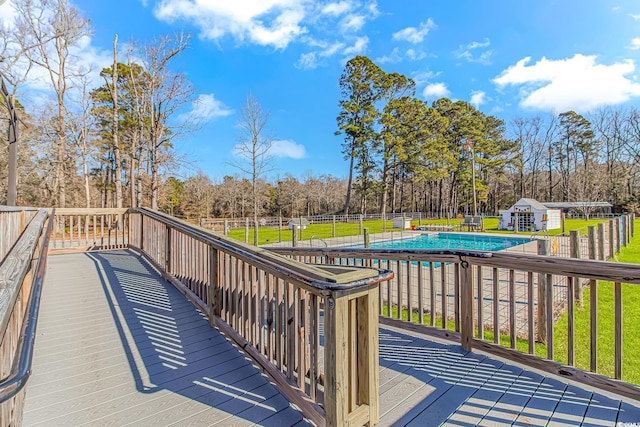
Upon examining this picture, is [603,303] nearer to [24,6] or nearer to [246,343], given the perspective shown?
[246,343]

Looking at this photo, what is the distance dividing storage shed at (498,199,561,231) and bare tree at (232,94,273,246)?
16717mm

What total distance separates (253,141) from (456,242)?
446 inches

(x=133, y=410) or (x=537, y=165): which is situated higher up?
(x=537, y=165)

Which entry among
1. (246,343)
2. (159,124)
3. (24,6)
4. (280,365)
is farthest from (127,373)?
(24,6)

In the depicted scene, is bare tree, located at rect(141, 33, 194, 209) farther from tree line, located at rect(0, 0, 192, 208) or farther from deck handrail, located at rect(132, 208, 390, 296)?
deck handrail, located at rect(132, 208, 390, 296)

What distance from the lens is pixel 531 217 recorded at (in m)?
20.5

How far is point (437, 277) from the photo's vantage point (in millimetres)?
7285

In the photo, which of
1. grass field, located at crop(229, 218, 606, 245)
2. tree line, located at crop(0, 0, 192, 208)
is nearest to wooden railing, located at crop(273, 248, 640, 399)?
tree line, located at crop(0, 0, 192, 208)

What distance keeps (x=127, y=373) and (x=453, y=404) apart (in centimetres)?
226

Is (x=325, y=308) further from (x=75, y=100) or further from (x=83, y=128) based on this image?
(x=83, y=128)

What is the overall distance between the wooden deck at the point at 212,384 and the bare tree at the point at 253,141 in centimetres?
1038

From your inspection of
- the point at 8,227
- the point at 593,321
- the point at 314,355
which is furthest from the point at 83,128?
the point at 593,321

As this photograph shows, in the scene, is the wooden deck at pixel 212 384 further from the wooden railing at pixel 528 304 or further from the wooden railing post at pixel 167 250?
the wooden railing post at pixel 167 250

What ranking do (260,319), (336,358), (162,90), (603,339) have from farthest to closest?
1. (162,90)
2. (603,339)
3. (260,319)
4. (336,358)
